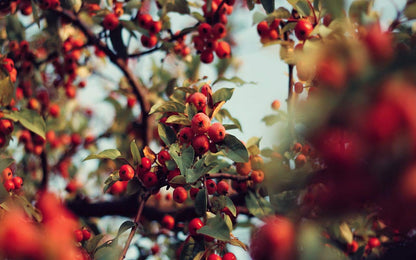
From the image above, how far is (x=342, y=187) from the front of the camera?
490mm

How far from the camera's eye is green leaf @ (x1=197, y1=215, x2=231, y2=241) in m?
1.34

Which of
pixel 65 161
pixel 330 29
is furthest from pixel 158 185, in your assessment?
pixel 65 161

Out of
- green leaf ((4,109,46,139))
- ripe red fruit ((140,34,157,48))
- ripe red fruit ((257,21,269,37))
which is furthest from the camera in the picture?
ripe red fruit ((140,34,157,48))

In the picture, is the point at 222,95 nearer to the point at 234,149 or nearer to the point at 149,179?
the point at 234,149

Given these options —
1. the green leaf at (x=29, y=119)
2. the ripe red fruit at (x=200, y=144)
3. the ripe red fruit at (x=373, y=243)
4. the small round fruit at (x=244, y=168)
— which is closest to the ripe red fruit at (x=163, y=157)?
the ripe red fruit at (x=200, y=144)

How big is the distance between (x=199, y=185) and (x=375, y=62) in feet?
3.96

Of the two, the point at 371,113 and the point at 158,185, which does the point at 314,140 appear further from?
the point at 158,185

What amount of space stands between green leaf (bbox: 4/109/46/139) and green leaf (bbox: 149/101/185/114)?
0.80m

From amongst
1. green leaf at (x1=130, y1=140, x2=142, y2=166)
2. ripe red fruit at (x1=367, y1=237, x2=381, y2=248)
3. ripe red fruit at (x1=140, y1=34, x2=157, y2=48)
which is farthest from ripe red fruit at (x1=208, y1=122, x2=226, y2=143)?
ripe red fruit at (x1=367, y1=237, x2=381, y2=248)

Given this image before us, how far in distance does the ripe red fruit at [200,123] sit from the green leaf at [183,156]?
0.09 meters

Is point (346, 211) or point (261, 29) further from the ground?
point (346, 211)

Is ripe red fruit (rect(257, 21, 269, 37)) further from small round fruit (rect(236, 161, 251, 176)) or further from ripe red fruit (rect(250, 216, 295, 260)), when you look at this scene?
ripe red fruit (rect(250, 216, 295, 260))

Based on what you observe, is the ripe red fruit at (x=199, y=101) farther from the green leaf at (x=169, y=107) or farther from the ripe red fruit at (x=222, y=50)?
the ripe red fruit at (x=222, y=50)

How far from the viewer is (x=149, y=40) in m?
2.69
